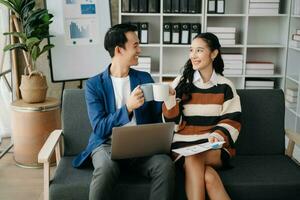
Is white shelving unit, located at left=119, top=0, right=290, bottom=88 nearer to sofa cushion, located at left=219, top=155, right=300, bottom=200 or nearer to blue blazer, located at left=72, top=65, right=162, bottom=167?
blue blazer, located at left=72, top=65, right=162, bottom=167

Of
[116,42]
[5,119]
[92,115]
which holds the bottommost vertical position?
[5,119]

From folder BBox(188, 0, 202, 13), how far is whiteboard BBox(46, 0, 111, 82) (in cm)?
82

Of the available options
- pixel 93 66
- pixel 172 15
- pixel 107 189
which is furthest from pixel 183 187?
pixel 172 15

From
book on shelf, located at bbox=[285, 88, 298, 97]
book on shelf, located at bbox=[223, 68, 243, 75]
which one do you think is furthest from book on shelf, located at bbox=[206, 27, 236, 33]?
book on shelf, located at bbox=[285, 88, 298, 97]

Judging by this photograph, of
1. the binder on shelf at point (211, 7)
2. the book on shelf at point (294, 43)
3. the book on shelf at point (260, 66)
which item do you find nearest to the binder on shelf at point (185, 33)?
the binder on shelf at point (211, 7)

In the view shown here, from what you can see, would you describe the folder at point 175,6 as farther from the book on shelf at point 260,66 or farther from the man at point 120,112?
→ the man at point 120,112

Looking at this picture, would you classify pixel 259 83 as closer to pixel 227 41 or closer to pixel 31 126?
pixel 227 41

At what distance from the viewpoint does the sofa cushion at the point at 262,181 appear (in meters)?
2.28

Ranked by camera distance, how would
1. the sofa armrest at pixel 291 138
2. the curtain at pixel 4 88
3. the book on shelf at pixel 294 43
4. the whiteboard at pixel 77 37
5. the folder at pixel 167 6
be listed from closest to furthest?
the sofa armrest at pixel 291 138 < the whiteboard at pixel 77 37 < the book on shelf at pixel 294 43 < the curtain at pixel 4 88 < the folder at pixel 167 6

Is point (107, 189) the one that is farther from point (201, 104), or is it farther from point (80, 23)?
point (80, 23)

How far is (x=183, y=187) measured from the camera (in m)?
2.29

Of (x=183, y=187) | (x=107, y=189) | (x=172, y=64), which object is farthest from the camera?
(x=172, y=64)

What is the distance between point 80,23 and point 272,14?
73.3 inches

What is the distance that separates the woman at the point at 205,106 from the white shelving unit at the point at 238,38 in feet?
5.65
